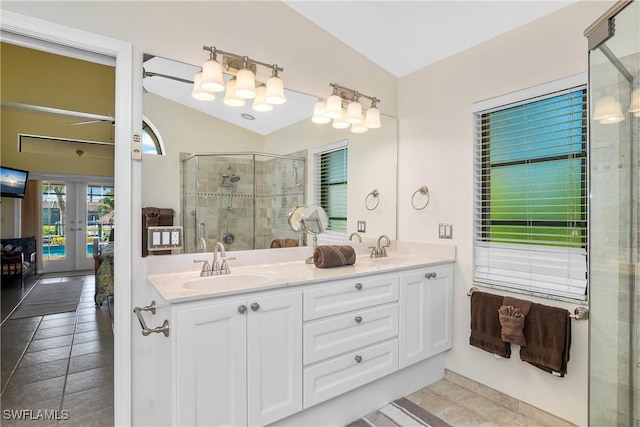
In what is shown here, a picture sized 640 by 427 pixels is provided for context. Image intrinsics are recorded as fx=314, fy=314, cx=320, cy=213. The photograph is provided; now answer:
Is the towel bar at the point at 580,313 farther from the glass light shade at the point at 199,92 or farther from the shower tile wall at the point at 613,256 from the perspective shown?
the glass light shade at the point at 199,92

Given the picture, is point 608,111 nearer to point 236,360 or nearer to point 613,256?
point 613,256

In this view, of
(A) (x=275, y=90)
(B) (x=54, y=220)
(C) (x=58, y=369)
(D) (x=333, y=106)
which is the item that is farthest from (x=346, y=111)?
(B) (x=54, y=220)

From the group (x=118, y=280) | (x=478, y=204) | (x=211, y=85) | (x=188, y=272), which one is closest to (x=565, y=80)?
(x=478, y=204)

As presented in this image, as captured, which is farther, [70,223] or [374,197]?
[70,223]

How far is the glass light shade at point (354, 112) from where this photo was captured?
2.42m

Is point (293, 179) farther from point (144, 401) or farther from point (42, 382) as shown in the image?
point (42, 382)

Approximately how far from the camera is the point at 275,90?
2.00m

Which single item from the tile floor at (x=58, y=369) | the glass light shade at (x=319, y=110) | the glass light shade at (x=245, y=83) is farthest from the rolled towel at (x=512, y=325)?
the tile floor at (x=58, y=369)

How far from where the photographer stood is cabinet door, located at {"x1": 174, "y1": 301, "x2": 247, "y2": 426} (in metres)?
1.29

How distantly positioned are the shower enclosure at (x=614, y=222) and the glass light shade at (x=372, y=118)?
1.35 m

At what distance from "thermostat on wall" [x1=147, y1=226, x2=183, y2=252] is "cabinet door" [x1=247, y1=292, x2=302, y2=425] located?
0.66 meters

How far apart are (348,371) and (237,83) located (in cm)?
183

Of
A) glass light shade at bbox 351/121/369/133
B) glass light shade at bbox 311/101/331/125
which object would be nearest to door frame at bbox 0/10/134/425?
glass light shade at bbox 311/101/331/125

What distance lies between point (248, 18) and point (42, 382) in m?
2.80
